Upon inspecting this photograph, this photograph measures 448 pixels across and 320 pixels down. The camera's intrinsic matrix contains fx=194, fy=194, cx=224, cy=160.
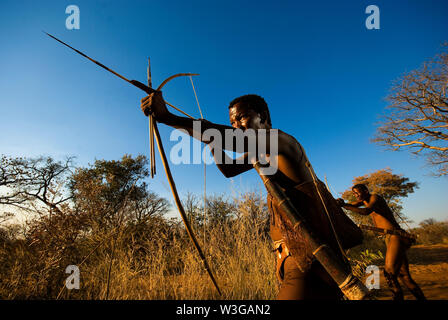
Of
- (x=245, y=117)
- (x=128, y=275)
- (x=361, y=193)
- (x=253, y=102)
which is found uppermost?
(x=253, y=102)

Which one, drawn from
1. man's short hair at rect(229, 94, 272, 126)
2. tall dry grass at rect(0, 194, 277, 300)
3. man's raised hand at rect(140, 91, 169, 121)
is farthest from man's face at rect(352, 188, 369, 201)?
man's raised hand at rect(140, 91, 169, 121)

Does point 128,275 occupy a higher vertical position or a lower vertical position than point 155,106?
lower

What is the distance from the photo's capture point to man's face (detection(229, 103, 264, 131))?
141cm

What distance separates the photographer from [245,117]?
1422 mm

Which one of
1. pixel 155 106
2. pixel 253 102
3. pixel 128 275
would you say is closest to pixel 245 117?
pixel 253 102

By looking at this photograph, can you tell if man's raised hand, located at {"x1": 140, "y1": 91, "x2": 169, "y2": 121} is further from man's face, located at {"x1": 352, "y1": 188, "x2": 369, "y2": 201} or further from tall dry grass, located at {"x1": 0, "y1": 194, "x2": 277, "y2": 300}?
man's face, located at {"x1": 352, "y1": 188, "x2": 369, "y2": 201}

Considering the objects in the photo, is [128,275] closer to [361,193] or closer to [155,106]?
[155,106]

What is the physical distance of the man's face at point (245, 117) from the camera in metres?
1.41

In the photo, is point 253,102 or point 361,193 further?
point 361,193

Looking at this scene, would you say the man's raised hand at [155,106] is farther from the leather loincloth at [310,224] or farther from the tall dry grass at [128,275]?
the tall dry grass at [128,275]

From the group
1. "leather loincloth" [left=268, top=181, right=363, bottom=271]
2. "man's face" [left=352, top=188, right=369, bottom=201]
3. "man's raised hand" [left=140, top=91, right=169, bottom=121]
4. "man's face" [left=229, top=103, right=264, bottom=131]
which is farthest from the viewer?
"man's face" [left=352, top=188, right=369, bottom=201]

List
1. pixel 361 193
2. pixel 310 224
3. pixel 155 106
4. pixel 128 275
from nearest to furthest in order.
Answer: pixel 310 224
pixel 155 106
pixel 128 275
pixel 361 193

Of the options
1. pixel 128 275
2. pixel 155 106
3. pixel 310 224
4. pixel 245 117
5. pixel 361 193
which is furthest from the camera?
pixel 361 193

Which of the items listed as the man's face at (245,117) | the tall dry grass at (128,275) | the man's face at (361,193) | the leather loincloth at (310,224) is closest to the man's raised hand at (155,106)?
the man's face at (245,117)
